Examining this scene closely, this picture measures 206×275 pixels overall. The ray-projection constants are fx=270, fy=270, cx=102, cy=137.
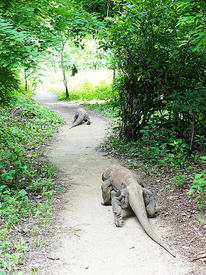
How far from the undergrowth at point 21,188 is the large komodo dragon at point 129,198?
1.23 meters

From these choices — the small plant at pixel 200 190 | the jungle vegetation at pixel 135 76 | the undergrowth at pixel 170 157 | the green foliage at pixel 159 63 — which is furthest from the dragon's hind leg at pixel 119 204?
the green foliage at pixel 159 63

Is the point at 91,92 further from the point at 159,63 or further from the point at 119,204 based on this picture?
the point at 119,204

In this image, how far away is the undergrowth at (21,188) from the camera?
3889 mm

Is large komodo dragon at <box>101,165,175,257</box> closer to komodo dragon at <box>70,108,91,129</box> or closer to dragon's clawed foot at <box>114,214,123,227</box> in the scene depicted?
dragon's clawed foot at <box>114,214,123,227</box>

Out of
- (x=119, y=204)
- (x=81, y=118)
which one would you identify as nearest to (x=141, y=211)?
(x=119, y=204)

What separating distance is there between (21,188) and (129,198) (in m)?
2.62

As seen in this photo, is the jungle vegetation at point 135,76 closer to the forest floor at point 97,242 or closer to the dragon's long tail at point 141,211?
the forest floor at point 97,242

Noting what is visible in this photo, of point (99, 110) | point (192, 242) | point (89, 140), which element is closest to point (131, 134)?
point (89, 140)

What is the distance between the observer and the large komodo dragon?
4.37 metres

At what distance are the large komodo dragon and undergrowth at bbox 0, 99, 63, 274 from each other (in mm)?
1232

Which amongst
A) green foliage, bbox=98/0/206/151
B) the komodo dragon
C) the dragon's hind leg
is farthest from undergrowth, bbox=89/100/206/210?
the komodo dragon

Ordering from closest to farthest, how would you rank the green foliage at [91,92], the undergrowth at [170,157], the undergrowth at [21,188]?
the undergrowth at [21,188] → the undergrowth at [170,157] → the green foliage at [91,92]

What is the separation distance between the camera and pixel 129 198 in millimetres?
4750

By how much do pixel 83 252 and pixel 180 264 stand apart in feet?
4.35
